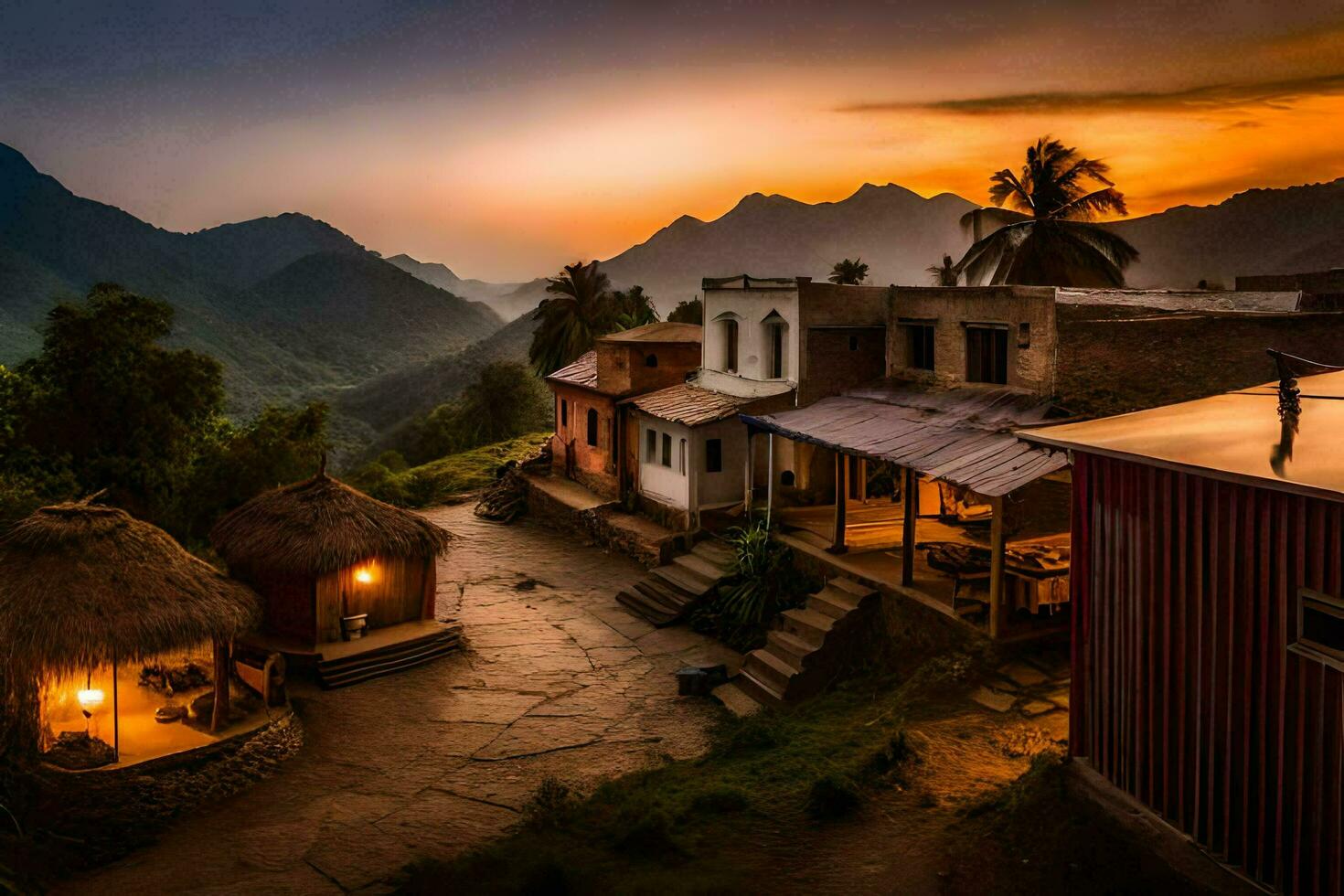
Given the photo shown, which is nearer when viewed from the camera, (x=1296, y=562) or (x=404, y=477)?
(x=1296, y=562)

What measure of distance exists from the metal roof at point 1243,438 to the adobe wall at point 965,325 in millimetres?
5342

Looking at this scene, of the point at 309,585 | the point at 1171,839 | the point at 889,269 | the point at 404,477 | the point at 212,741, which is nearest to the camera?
the point at 1171,839

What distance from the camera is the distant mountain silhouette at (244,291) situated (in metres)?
83.2

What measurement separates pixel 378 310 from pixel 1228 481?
11063cm

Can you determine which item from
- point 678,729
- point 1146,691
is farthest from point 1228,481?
point 678,729

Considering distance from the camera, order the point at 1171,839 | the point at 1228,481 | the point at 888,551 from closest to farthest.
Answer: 1. the point at 1228,481
2. the point at 1171,839
3. the point at 888,551

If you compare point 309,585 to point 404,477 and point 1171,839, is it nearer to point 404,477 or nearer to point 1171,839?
point 1171,839

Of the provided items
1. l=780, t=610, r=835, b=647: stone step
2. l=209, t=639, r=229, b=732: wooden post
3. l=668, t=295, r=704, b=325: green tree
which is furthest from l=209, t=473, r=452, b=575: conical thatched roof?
l=668, t=295, r=704, b=325: green tree

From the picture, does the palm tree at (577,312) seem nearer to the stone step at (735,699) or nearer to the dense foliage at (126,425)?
the dense foliage at (126,425)

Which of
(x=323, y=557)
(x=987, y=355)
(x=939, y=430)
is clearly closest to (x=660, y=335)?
(x=987, y=355)

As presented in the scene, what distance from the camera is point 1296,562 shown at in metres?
7.11

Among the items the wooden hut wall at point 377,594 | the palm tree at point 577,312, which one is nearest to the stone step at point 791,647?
the wooden hut wall at point 377,594

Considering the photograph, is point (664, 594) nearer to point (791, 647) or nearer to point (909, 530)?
point (791, 647)

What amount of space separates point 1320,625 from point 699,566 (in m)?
14.3
